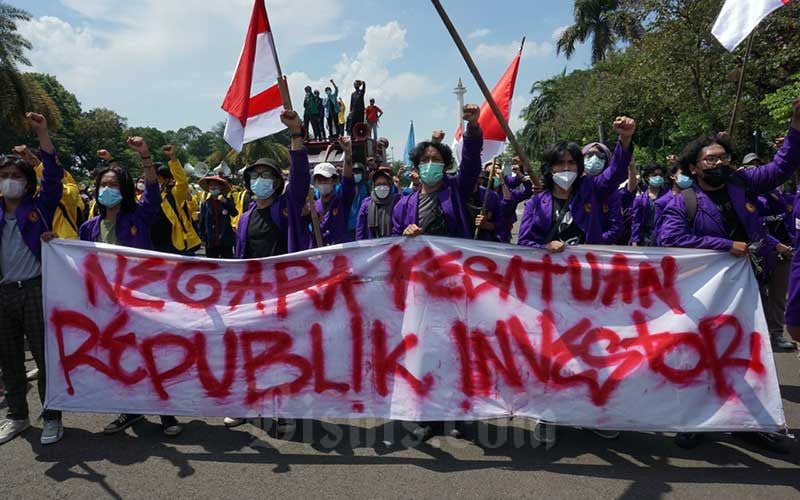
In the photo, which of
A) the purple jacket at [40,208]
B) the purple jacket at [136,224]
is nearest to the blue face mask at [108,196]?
the purple jacket at [136,224]

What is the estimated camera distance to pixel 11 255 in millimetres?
3412

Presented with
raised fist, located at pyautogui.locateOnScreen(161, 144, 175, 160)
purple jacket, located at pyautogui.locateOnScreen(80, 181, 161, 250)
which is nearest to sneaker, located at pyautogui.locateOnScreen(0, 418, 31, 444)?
purple jacket, located at pyautogui.locateOnScreen(80, 181, 161, 250)

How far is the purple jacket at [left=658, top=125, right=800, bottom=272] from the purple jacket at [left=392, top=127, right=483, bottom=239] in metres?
1.28

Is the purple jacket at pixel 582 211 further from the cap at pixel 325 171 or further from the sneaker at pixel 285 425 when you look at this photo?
the cap at pixel 325 171

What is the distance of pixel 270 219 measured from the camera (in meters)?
3.65

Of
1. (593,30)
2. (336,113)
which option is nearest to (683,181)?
(336,113)

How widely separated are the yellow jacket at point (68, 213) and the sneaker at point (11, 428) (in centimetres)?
164

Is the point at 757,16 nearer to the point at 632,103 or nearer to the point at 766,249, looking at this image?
the point at 766,249

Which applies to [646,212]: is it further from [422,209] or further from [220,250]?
[220,250]

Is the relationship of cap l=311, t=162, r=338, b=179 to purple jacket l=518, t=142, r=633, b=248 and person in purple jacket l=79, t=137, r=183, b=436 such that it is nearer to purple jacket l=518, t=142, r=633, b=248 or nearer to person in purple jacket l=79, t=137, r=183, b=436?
person in purple jacket l=79, t=137, r=183, b=436

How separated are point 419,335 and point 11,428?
2.83 meters

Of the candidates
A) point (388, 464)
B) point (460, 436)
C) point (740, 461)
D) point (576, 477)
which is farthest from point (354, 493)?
point (740, 461)

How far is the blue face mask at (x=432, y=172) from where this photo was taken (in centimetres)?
353

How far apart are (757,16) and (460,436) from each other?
3.27 metres
